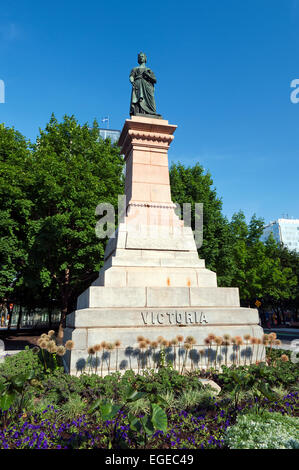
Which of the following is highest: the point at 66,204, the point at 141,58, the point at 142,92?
the point at 141,58

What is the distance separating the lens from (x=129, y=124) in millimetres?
11930

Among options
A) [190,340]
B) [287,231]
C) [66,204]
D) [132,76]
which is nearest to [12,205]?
[66,204]

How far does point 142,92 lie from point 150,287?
8.79m

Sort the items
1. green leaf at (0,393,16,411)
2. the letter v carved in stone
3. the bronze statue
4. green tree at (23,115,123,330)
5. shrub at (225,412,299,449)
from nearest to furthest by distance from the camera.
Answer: shrub at (225,412,299,449) → green leaf at (0,393,16,411) → the letter v carved in stone → the bronze statue → green tree at (23,115,123,330)

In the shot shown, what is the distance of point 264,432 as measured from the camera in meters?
4.30

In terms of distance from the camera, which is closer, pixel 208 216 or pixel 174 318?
pixel 174 318

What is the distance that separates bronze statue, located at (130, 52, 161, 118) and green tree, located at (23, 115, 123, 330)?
Result: 880 cm

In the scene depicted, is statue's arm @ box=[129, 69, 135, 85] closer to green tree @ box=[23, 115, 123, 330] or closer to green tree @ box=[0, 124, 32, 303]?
green tree @ box=[23, 115, 123, 330]

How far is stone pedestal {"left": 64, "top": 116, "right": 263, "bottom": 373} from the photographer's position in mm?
7949

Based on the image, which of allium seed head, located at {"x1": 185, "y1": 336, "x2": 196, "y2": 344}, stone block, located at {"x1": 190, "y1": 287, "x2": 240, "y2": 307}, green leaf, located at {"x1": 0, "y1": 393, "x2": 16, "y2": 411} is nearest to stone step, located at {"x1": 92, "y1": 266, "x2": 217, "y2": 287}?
stone block, located at {"x1": 190, "y1": 287, "x2": 240, "y2": 307}

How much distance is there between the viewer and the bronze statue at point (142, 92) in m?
13.1

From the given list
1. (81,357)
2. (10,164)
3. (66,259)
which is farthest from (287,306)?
(81,357)

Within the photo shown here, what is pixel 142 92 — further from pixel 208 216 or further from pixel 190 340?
pixel 208 216

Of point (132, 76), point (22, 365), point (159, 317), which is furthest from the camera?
point (132, 76)
